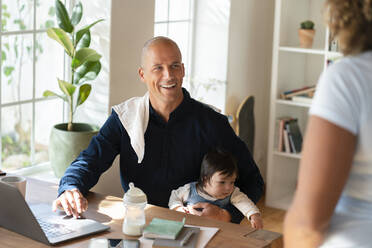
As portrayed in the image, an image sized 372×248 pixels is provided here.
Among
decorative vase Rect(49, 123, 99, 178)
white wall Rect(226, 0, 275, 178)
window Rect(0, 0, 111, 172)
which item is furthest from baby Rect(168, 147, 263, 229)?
white wall Rect(226, 0, 275, 178)

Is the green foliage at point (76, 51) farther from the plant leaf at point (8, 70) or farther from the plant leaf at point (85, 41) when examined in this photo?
the plant leaf at point (8, 70)

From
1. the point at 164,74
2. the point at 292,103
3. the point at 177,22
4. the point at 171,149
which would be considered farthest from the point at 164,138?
the point at 292,103

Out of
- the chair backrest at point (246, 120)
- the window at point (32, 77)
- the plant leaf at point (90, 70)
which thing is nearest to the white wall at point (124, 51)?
the window at point (32, 77)

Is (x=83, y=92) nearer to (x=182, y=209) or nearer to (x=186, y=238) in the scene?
(x=182, y=209)

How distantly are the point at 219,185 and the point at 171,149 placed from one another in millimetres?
299

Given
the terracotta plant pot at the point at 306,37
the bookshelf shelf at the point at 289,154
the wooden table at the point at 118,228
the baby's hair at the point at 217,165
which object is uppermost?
the terracotta plant pot at the point at 306,37

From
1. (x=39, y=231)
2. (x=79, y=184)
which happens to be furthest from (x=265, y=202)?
(x=39, y=231)

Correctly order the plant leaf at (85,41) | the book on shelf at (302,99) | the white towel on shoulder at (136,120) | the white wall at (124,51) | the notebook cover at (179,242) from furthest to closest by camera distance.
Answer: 1. the book on shelf at (302,99)
2. the white wall at (124,51)
3. the plant leaf at (85,41)
4. the white towel on shoulder at (136,120)
5. the notebook cover at (179,242)

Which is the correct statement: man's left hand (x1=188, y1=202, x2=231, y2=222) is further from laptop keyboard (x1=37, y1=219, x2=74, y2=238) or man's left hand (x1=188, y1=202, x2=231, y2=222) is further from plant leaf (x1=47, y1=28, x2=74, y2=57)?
plant leaf (x1=47, y1=28, x2=74, y2=57)

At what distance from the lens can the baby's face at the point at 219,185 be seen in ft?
8.18

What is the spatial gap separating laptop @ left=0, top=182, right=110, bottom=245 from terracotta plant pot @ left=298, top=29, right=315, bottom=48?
3.00 metres

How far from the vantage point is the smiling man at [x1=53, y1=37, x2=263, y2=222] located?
2658 mm

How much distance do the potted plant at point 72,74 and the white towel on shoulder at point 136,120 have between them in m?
0.52

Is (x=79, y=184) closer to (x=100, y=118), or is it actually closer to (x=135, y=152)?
(x=135, y=152)
